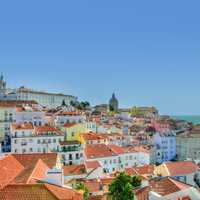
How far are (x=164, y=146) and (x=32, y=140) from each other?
34917 millimetres

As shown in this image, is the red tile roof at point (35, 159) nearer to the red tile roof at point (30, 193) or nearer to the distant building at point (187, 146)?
the red tile roof at point (30, 193)

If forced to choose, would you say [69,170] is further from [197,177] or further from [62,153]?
[197,177]

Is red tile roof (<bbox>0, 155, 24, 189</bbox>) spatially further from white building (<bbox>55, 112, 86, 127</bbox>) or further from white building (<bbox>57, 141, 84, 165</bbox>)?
white building (<bbox>55, 112, 86, 127</bbox>)

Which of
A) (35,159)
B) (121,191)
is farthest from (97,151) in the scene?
(121,191)

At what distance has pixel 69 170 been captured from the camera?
56125mm

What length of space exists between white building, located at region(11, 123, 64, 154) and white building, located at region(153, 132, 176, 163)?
2709 cm

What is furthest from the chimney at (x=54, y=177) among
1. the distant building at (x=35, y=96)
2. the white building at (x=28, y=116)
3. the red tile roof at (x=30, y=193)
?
the distant building at (x=35, y=96)

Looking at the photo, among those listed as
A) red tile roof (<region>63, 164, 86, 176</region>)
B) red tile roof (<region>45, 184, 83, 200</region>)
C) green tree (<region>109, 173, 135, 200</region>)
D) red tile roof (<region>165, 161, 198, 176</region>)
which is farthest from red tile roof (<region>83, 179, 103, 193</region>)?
red tile roof (<region>45, 184, 83, 200</region>)

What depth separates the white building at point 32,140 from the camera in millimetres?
70438

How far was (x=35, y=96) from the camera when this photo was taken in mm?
136875

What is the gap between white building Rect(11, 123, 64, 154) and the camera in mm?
70438

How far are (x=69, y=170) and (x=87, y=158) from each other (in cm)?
995

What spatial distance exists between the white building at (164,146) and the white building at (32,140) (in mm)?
27087

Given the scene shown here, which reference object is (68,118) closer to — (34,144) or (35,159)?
(34,144)
